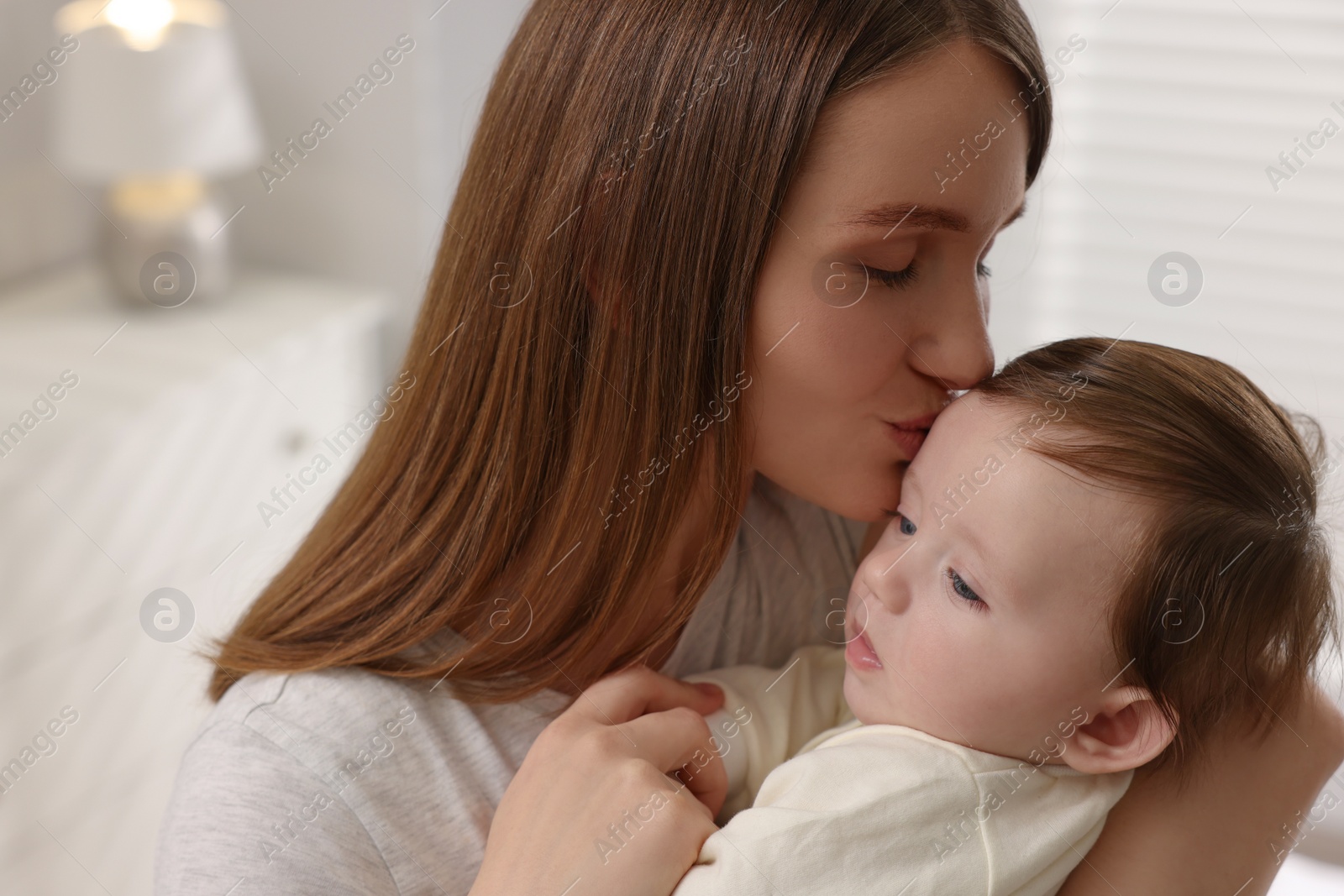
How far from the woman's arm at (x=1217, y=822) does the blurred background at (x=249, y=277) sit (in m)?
1.01

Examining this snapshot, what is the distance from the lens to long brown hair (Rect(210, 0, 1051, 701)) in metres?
0.91

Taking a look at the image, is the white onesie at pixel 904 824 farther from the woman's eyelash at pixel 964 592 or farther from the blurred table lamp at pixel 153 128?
the blurred table lamp at pixel 153 128

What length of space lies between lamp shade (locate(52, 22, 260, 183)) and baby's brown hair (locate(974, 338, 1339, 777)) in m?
2.00

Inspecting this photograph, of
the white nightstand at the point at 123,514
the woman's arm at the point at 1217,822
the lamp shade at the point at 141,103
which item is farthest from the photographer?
the lamp shade at the point at 141,103

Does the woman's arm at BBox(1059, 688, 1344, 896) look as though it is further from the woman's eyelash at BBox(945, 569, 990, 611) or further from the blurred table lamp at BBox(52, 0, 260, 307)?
the blurred table lamp at BBox(52, 0, 260, 307)

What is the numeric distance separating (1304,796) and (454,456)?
844mm

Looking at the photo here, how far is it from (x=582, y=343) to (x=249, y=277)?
6.52 feet

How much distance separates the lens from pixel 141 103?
234 cm

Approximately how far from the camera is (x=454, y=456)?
1.04 metres

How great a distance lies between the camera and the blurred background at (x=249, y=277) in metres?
2.06

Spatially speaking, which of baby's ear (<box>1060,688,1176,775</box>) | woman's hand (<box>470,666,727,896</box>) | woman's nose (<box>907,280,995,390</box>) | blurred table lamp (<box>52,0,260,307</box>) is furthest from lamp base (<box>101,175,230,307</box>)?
baby's ear (<box>1060,688,1176,775</box>)

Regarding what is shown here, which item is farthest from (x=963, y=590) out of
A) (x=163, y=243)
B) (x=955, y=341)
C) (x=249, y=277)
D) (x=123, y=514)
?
(x=249, y=277)

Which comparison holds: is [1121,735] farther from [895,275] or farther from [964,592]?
[895,275]

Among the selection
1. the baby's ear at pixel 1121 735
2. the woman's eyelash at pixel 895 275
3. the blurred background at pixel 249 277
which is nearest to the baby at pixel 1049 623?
the baby's ear at pixel 1121 735
